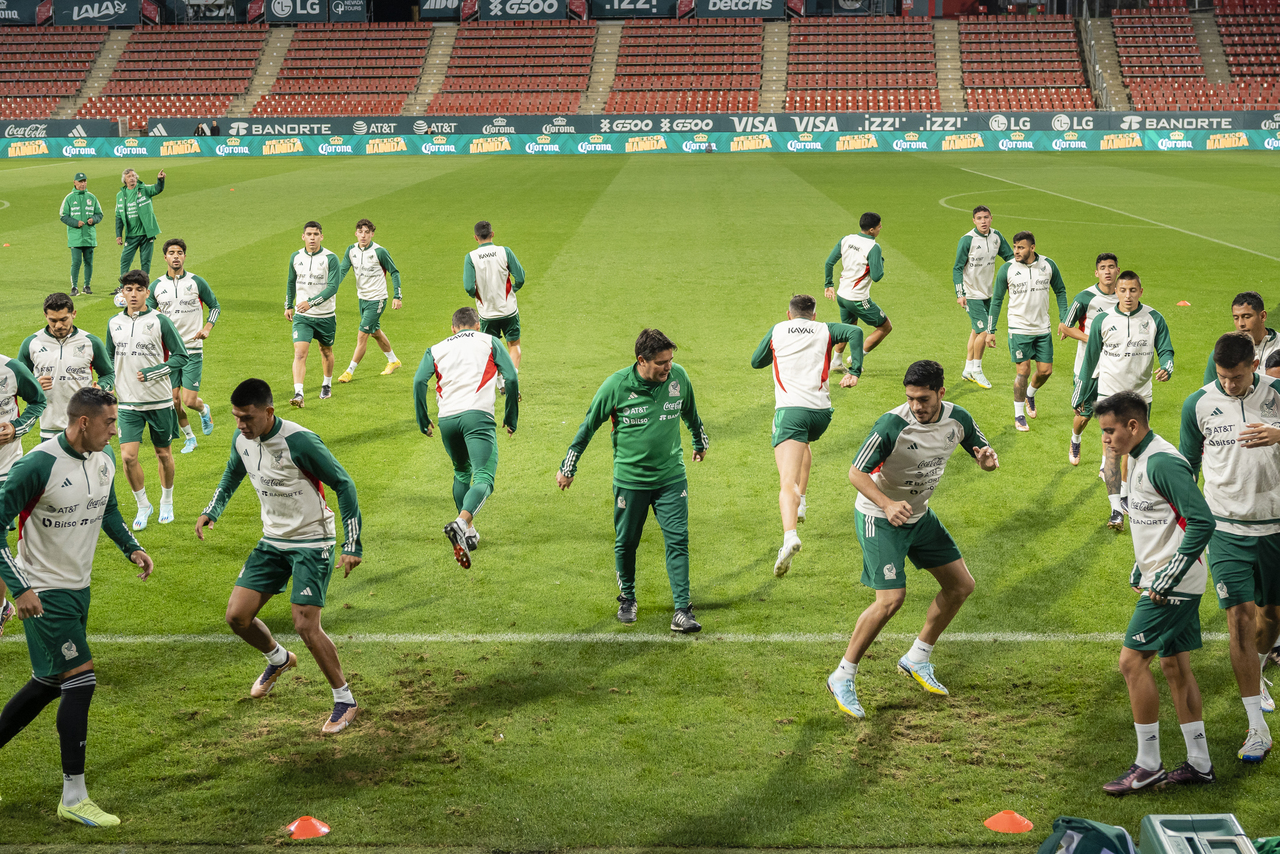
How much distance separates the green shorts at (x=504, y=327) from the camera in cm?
1462

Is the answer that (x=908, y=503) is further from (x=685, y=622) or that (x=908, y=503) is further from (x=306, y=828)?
(x=306, y=828)

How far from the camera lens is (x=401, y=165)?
154ft

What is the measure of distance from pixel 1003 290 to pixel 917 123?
4395 centimetres

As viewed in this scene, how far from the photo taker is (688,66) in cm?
6612

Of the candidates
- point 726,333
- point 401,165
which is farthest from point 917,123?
point 726,333

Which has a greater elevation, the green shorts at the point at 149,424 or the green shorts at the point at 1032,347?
the green shorts at the point at 1032,347

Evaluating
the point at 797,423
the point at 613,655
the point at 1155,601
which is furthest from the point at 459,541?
the point at 1155,601

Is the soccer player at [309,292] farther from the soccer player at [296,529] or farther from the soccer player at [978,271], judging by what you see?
the soccer player at [978,271]

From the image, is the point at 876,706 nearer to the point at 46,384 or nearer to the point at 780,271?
the point at 46,384

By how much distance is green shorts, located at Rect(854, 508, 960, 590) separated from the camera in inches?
269

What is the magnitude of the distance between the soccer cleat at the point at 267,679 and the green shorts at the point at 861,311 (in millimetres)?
9607

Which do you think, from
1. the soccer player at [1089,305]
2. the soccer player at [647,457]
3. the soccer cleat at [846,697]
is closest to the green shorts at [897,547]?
the soccer cleat at [846,697]

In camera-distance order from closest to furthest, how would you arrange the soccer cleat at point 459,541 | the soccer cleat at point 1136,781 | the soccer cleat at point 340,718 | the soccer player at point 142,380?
the soccer cleat at point 1136,781, the soccer cleat at point 340,718, the soccer cleat at point 459,541, the soccer player at point 142,380

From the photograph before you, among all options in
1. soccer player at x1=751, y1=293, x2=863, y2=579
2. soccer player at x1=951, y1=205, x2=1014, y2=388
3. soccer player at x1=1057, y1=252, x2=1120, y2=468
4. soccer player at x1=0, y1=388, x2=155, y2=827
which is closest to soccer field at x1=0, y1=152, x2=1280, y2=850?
soccer player at x1=0, y1=388, x2=155, y2=827
